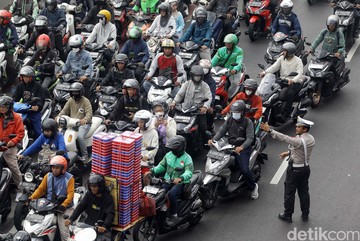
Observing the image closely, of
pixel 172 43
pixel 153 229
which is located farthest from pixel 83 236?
pixel 172 43

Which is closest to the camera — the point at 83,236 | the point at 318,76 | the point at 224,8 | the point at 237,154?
the point at 83,236

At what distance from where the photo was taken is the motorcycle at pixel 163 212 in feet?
56.0

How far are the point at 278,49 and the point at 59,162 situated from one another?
8.70m

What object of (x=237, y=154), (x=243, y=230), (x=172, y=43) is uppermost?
(x=172, y=43)

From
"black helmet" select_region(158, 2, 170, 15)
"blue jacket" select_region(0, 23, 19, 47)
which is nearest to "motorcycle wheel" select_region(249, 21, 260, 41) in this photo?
"black helmet" select_region(158, 2, 170, 15)

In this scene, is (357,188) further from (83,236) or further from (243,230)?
(83,236)

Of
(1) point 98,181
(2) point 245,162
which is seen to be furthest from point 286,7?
(1) point 98,181

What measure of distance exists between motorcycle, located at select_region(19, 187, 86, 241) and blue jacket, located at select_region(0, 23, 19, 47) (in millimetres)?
8747

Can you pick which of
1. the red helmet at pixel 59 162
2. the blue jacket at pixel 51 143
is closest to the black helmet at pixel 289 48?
the blue jacket at pixel 51 143

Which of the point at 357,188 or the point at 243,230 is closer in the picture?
the point at 243,230

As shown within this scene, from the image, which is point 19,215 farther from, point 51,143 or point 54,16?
point 54,16

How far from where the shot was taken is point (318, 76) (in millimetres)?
22641

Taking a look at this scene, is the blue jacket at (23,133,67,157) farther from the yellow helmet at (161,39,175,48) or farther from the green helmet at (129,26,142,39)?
the green helmet at (129,26,142,39)

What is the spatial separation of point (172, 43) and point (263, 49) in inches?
205
